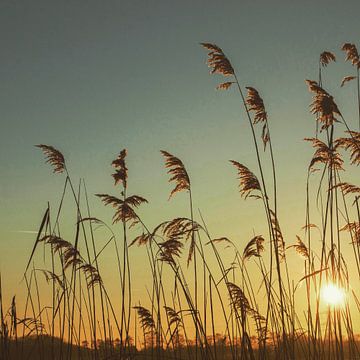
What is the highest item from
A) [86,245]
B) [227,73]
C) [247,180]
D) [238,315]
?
[227,73]

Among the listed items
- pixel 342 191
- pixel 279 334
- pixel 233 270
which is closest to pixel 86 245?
pixel 233 270

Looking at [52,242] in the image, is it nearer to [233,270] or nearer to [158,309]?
[158,309]

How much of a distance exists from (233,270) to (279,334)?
966 mm

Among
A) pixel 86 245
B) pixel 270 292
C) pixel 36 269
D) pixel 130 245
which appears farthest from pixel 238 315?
pixel 36 269

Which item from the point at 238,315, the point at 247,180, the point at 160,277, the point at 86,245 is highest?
→ the point at 247,180

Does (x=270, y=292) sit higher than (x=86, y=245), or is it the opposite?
(x=86, y=245)

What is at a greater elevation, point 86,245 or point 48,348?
point 86,245

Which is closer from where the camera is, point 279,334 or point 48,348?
point 279,334

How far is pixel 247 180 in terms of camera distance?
18.6ft

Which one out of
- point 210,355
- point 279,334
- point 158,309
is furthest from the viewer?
point 158,309

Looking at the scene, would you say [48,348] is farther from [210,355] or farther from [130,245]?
[210,355]

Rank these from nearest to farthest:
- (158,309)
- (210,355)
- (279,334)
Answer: (210,355), (279,334), (158,309)

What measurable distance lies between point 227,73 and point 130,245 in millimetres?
2109

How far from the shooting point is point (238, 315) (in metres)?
5.84
